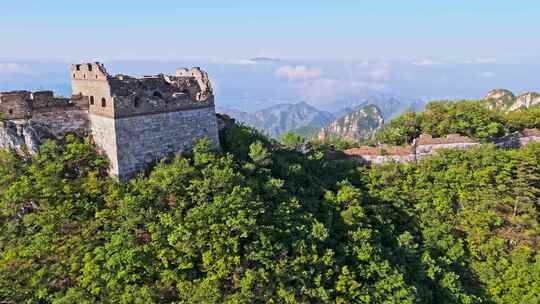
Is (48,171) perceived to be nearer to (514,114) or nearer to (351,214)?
(351,214)

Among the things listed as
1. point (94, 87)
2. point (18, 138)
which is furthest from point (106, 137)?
point (18, 138)

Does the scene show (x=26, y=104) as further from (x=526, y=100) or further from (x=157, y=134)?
(x=526, y=100)

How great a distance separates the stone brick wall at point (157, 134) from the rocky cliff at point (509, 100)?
55824 millimetres

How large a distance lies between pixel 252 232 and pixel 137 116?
27.8 feet

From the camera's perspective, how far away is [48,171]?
2069cm

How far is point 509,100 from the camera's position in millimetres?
77000

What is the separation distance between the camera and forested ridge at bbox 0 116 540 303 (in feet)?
59.1

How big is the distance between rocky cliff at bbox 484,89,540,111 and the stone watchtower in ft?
184

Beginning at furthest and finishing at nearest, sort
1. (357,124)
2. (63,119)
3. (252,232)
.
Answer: (357,124), (63,119), (252,232)

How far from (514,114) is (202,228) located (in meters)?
32.3

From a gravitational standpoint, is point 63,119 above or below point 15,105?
below

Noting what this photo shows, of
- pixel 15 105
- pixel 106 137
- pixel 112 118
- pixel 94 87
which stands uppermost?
pixel 94 87

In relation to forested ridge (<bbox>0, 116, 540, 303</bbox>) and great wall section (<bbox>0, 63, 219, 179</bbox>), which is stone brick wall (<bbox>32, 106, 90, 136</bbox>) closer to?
great wall section (<bbox>0, 63, 219, 179</bbox>)

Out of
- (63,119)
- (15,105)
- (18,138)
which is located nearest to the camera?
(18,138)
